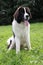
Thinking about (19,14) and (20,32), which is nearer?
(19,14)

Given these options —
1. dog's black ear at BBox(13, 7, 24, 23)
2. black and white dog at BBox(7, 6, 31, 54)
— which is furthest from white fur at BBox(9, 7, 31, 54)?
dog's black ear at BBox(13, 7, 24, 23)

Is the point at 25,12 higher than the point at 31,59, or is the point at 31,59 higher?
the point at 25,12

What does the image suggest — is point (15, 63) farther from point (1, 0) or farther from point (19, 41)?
point (1, 0)

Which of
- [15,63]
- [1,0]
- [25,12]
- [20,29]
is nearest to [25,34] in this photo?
[20,29]

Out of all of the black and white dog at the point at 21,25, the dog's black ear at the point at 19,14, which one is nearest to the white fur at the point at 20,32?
the black and white dog at the point at 21,25

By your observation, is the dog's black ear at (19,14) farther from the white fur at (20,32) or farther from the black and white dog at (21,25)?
the white fur at (20,32)

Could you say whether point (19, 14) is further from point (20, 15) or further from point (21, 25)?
point (21, 25)

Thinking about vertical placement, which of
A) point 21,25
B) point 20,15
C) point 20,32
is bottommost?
point 20,32

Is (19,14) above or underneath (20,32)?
above

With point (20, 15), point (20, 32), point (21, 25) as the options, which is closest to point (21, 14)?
point (20, 15)

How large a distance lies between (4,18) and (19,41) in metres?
14.5

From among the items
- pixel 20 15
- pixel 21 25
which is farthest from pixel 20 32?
pixel 20 15

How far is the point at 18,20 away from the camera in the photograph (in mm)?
6301

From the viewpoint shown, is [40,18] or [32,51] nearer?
[32,51]
